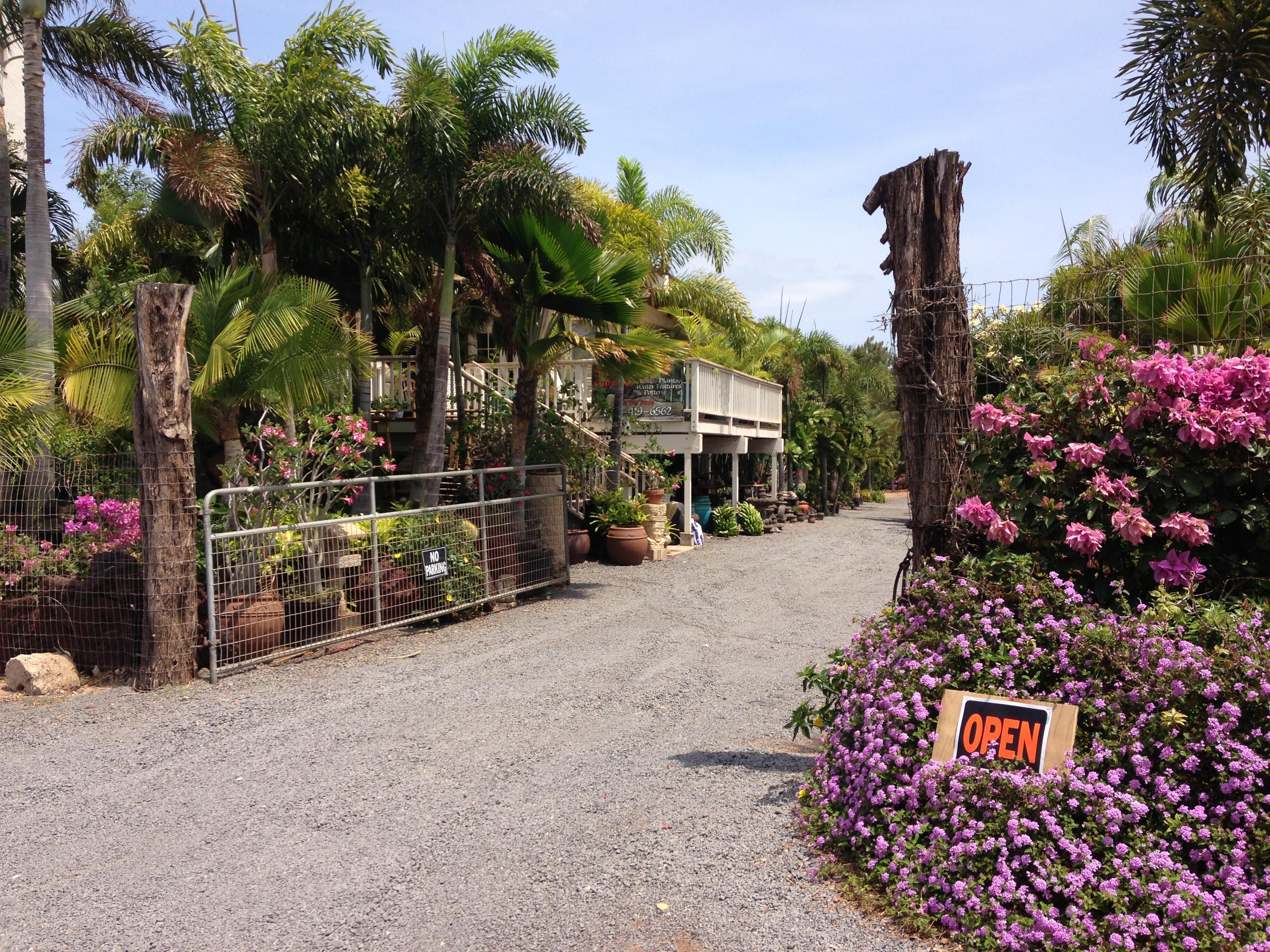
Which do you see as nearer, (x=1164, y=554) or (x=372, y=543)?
(x=1164, y=554)

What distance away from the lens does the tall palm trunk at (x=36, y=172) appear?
10141 mm

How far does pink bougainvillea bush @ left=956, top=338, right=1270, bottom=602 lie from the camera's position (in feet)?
13.8

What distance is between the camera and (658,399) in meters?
16.9

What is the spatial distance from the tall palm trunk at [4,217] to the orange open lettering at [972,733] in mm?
12639

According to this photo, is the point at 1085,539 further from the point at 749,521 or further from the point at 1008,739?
the point at 749,521

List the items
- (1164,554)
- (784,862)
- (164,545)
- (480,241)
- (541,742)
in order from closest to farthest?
(784,862) → (1164,554) → (541,742) → (164,545) → (480,241)

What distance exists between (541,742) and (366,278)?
11.2 metres

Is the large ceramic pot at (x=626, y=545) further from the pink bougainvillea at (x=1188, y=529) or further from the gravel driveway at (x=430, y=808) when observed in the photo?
the pink bougainvillea at (x=1188, y=529)

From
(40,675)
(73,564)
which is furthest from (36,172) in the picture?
(40,675)

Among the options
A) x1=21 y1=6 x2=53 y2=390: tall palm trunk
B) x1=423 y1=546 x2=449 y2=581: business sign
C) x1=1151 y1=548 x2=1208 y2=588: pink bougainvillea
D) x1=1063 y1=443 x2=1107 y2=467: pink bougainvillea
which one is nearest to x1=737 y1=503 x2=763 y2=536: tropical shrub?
x1=423 y1=546 x2=449 y2=581: business sign

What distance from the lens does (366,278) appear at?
1495 centimetres

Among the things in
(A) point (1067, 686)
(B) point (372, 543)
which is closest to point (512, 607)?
(B) point (372, 543)

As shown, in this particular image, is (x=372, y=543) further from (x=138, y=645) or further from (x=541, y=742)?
(x=541, y=742)

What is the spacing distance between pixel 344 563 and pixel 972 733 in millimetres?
6427
